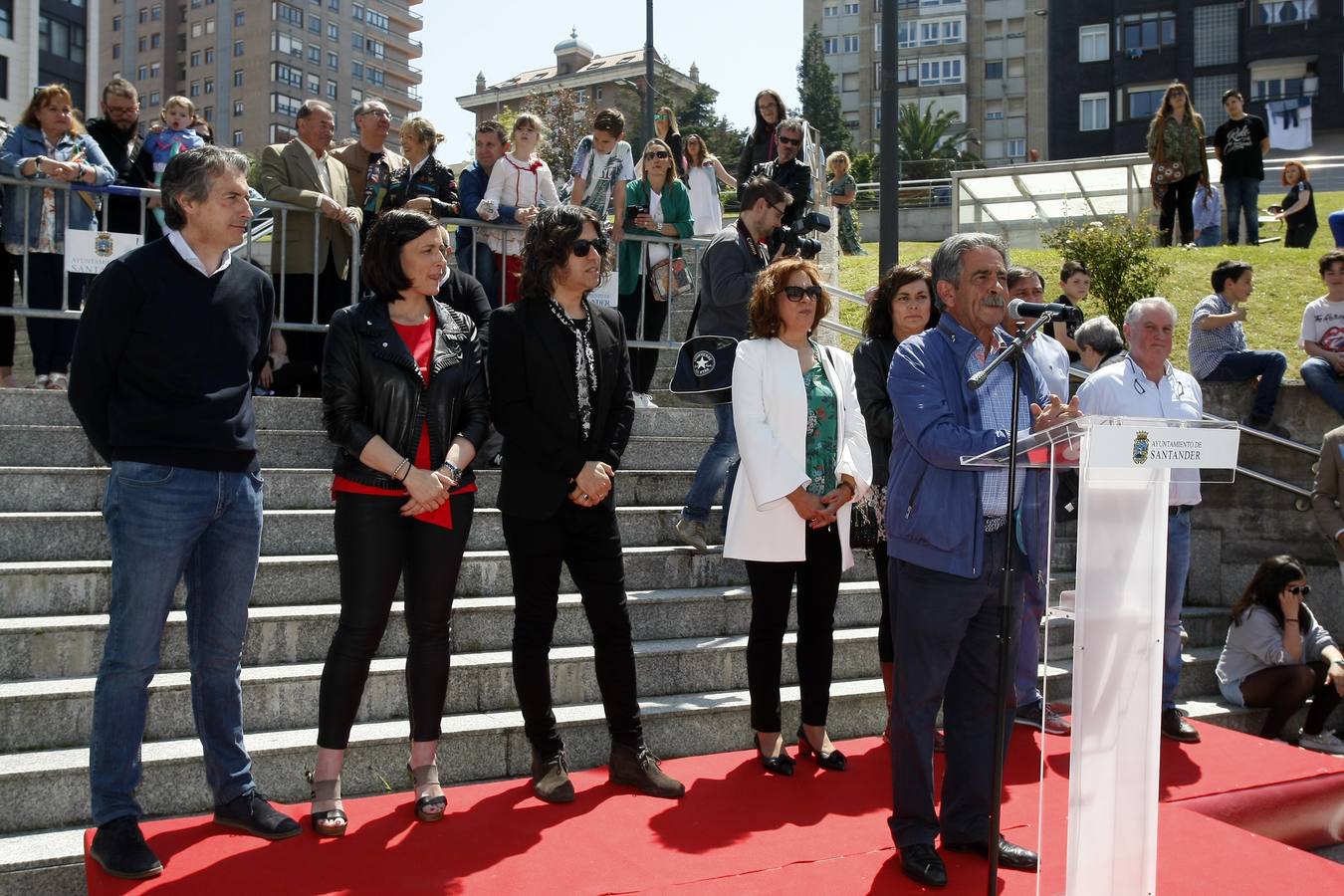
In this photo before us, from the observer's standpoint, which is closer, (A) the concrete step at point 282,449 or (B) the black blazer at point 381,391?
(B) the black blazer at point 381,391

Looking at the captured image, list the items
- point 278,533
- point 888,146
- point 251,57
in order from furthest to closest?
1. point 251,57
2. point 888,146
3. point 278,533

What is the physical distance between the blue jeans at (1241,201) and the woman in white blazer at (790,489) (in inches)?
540

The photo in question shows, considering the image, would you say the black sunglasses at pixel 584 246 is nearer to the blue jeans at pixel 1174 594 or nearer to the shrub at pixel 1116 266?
the blue jeans at pixel 1174 594

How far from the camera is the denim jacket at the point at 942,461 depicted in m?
3.93

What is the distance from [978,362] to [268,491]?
374 centimetres

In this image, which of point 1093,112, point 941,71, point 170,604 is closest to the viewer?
point 170,604

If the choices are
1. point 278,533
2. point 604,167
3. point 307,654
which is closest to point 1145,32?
point 604,167

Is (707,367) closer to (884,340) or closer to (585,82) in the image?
(884,340)

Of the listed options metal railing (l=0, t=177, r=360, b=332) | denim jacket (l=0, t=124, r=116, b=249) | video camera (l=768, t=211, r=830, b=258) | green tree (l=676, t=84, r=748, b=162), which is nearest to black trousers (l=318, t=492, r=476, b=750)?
video camera (l=768, t=211, r=830, b=258)

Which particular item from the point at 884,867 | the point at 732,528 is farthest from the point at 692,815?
the point at 732,528

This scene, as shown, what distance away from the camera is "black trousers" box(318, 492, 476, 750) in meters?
4.26

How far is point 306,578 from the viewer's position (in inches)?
219

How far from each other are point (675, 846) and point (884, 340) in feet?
8.59

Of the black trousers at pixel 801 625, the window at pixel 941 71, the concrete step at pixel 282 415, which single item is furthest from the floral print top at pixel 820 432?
the window at pixel 941 71
